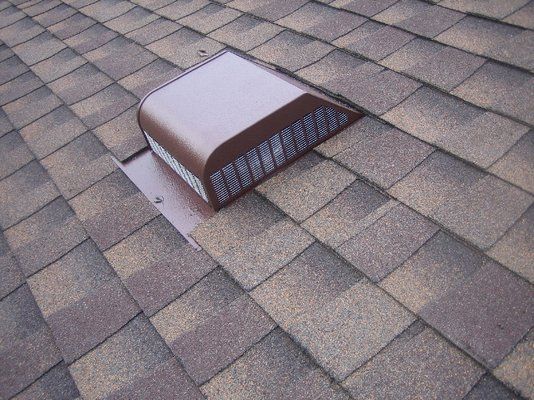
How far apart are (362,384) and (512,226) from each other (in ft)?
3.13

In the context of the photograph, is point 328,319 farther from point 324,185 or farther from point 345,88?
point 345,88

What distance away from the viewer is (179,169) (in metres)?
2.76

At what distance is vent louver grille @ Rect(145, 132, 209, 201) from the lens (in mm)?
2564

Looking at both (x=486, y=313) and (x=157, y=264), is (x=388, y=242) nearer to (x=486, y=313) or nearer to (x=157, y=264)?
(x=486, y=313)

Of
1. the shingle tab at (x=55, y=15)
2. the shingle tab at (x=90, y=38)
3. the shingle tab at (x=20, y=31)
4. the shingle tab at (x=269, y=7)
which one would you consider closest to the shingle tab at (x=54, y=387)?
the shingle tab at (x=269, y=7)

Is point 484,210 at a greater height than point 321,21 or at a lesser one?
lesser

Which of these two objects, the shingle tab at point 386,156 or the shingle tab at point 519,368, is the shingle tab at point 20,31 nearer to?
the shingle tab at point 386,156

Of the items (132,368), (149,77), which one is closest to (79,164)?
(149,77)

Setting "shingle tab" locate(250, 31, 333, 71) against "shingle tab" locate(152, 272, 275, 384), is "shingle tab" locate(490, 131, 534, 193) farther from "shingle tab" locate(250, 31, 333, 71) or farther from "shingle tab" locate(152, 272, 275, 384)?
"shingle tab" locate(250, 31, 333, 71)

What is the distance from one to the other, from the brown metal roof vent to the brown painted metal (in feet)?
0.22

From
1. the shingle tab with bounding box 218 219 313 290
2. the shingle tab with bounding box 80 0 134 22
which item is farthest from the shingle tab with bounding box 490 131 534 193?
the shingle tab with bounding box 80 0 134 22

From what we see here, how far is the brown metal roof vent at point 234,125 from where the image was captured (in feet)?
7.90

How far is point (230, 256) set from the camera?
→ 7.51ft

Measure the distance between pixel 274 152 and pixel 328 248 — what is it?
665 millimetres
